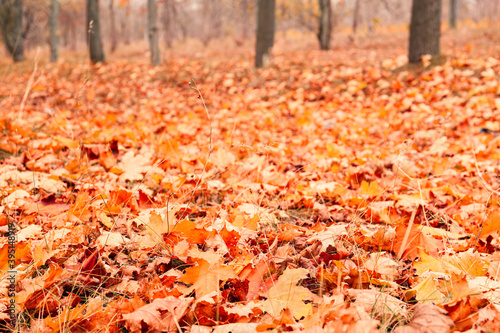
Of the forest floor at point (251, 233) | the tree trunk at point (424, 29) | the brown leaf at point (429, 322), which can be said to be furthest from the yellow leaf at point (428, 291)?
the tree trunk at point (424, 29)

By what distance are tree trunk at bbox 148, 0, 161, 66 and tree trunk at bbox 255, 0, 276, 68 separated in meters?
2.64

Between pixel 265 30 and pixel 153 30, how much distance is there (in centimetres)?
291

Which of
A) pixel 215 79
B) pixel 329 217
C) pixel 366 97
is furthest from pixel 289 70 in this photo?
pixel 329 217

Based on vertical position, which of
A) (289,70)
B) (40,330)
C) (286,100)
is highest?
(289,70)

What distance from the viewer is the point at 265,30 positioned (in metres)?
8.64

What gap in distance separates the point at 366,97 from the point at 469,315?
518 centimetres

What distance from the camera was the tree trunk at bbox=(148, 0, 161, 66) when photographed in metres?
9.02

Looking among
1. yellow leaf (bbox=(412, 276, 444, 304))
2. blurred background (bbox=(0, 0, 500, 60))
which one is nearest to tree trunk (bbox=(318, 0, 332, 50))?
blurred background (bbox=(0, 0, 500, 60))

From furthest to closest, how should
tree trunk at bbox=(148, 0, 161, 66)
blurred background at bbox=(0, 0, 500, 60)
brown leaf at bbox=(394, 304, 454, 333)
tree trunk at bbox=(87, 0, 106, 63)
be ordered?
blurred background at bbox=(0, 0, 500, 60), tree trunk at bbox=(87, 0, 106, 63), tree trunk at bbox=(148, 0, 161, 66), brown leaf at bbox=(394, 304, 454, 333)

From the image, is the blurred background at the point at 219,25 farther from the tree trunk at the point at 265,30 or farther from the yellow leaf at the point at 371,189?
the yellow leaf at the point at 371,189

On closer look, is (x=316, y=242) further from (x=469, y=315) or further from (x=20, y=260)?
(x=20, y=260)

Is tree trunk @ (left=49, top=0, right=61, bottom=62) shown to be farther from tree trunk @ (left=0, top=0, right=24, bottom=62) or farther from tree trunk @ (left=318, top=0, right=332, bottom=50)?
tree trunk @ (left=318, top=0, right=332, bottom=50)

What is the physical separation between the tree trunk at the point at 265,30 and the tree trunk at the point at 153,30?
2.64m

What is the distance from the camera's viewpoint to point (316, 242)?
1.53 metres
